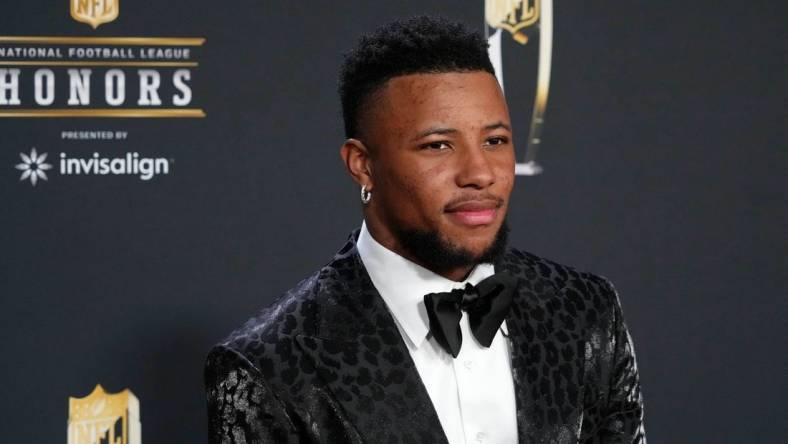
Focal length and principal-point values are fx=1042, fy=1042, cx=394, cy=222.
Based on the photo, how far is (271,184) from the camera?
2227mm

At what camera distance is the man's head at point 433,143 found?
1.40 meters

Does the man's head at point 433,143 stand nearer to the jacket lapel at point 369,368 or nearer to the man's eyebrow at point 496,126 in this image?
the man's eyebrow at point 496,126

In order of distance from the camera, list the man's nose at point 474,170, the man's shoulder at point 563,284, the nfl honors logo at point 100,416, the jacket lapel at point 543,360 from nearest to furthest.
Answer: the man's nose at point 474,170, the jacket lapel at point 543,360, the man's shoulder at point 563,284, the nfl honors logo at point 100,416

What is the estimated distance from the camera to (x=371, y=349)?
1464 millimetres

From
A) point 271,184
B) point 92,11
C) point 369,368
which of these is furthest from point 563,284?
point 92,11

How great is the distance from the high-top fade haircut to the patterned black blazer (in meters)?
0.24

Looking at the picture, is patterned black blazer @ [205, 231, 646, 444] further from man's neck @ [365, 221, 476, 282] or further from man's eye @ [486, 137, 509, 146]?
man's eye @ [486, 137, 509, 146]

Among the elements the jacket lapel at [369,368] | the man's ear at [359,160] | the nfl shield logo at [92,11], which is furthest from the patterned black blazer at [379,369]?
the nfl shield logo at [92,11]

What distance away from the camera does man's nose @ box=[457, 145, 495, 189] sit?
138cm

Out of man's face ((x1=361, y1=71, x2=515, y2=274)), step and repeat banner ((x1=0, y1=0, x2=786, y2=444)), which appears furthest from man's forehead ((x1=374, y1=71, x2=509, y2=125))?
step and repeat banner ((x1=0, y1=0, x2=786, y2=444))

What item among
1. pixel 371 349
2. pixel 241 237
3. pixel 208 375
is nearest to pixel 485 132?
pixel 371 349

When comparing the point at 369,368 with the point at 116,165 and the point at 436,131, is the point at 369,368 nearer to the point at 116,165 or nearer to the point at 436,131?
the point at 436,131

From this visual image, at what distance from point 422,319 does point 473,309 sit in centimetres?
7

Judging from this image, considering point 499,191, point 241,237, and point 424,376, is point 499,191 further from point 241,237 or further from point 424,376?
point 241,237
